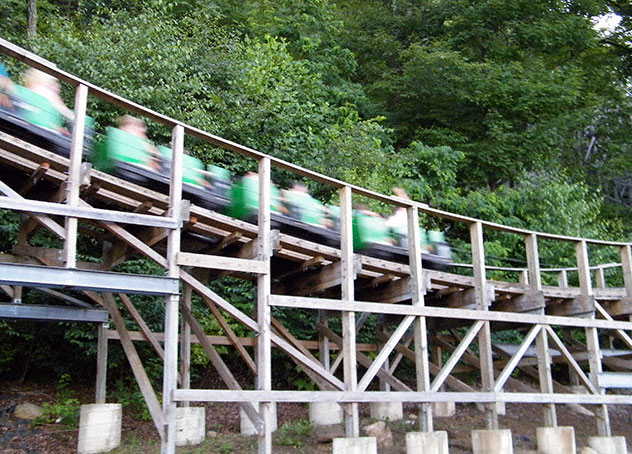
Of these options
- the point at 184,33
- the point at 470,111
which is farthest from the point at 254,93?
the point at 470,111

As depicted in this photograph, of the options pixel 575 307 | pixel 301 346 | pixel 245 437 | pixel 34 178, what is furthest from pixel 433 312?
pixel 34 178

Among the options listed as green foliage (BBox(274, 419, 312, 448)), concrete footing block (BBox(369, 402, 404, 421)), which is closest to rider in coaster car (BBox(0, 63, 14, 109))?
green foliage (BBox(274, 419, 312, 448))

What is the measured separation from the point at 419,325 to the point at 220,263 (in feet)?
10.1

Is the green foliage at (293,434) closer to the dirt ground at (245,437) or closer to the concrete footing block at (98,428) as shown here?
the dirt ground at (245,437)

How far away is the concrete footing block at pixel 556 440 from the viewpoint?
31.6ft

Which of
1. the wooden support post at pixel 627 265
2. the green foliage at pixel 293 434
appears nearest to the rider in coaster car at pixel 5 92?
the green foliage at pixel 293 434

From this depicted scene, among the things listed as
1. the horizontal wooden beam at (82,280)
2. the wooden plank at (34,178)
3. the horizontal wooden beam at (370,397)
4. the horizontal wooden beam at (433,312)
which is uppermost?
the wooden plank at (34,178)

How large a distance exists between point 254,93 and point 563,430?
392 inches

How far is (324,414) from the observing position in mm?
10109

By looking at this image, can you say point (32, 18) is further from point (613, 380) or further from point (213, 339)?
point (613, 380)

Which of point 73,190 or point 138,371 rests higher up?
point 73,190

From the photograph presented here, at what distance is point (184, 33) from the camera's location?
17.1 meters

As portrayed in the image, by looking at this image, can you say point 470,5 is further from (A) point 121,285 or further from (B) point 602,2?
(A) point 121,285

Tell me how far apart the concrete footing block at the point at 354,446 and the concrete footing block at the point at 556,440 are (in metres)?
3.04
